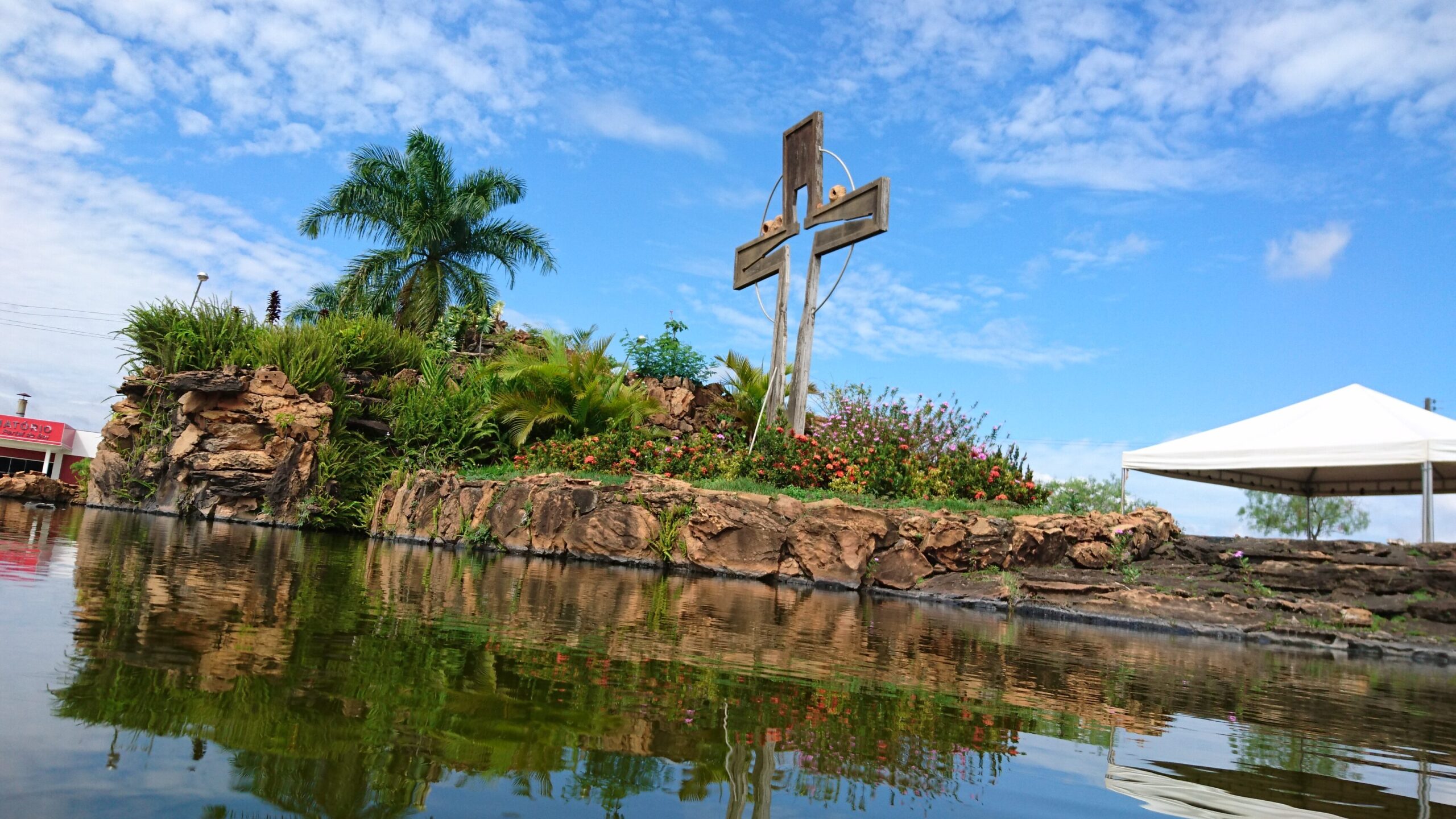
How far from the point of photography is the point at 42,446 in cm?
3284

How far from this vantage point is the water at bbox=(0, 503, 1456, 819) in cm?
162

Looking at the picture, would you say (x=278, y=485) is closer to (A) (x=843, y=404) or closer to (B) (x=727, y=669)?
(A) (x=843, y=404)

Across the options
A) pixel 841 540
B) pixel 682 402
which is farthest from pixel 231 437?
pixel 841 540

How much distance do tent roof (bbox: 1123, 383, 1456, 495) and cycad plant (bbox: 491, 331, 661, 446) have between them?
26.8 feet

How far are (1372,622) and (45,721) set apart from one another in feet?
31.8

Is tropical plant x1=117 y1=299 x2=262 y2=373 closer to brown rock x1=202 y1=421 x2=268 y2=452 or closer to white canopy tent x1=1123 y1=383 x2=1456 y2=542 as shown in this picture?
brown rock x1=202 y1=421 x2=268 y2=452

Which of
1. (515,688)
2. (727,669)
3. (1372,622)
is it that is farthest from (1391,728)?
(1372,622)

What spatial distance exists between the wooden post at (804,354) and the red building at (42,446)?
3060cm

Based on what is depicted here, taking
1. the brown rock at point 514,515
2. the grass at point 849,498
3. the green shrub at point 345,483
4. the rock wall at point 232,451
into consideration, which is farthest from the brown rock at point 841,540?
the rock wall at point 232,451

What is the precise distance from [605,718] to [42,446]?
39.9 meters

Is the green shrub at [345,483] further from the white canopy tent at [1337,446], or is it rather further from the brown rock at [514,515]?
the white canopy tent at [1337,446]

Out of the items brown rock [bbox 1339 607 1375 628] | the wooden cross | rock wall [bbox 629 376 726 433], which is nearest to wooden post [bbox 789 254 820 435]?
the wooden cross

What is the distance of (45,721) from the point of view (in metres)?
1.76

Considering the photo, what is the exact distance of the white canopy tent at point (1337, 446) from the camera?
9852mm
